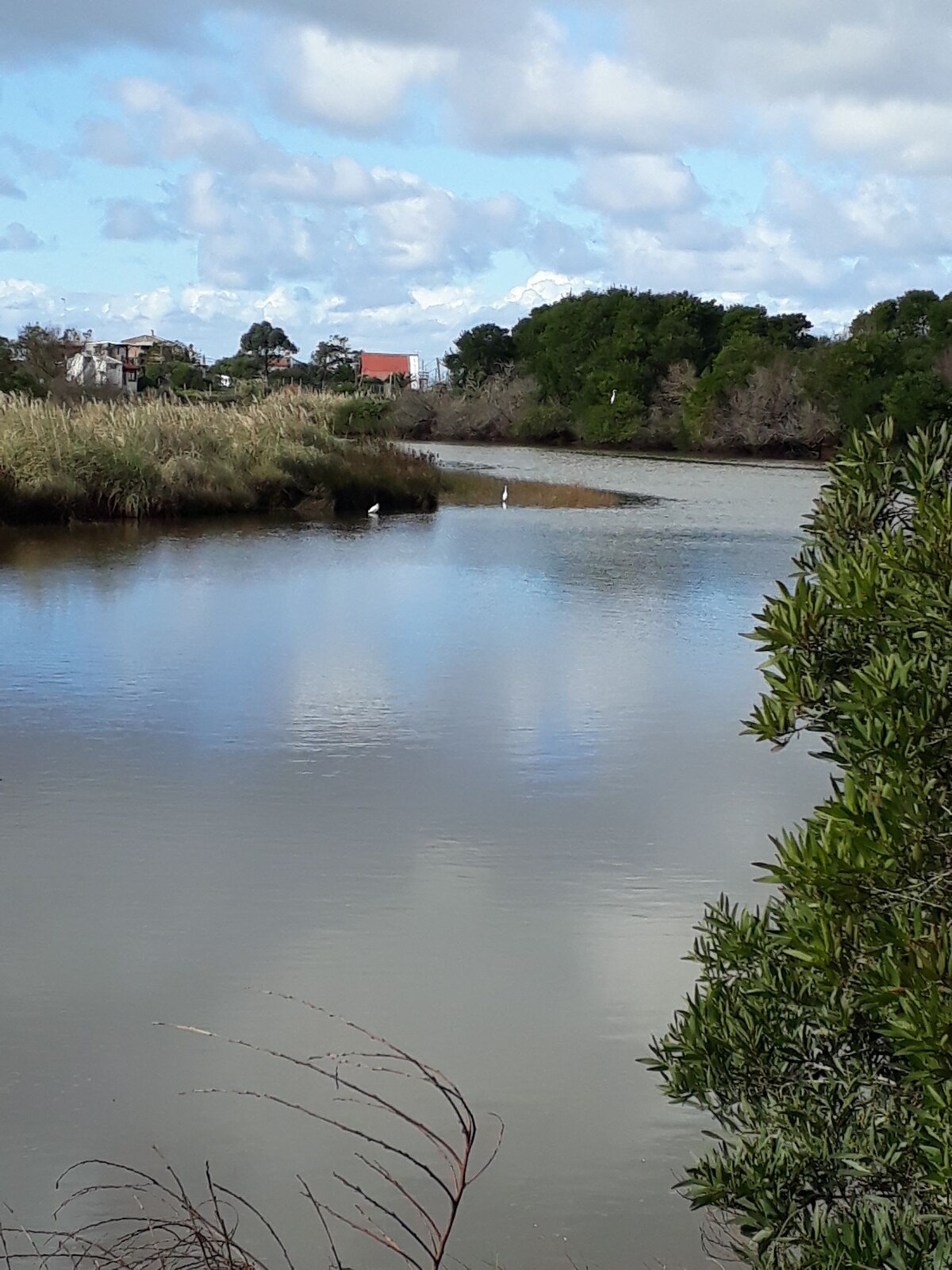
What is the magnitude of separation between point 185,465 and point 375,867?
11.6 m

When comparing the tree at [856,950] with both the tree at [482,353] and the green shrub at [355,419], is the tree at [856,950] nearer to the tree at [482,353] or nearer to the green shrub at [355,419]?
the green shrub at [355,419]

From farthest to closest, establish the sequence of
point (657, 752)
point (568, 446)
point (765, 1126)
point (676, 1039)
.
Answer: point (568, 446)
point (657, 752)
point (676, 1039)
point (765, 1126)

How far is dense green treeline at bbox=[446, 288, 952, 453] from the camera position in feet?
142

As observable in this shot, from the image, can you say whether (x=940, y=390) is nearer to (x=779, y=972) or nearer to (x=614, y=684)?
(x=614, y=684)

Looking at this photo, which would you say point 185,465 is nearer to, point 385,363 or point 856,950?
point 856,950

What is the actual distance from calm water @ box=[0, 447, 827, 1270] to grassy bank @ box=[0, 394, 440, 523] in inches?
178

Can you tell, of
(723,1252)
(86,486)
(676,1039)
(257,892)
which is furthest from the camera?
(86,486)

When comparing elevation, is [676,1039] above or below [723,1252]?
above

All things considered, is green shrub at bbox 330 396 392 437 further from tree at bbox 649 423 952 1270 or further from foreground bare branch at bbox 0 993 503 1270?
tree at bbox 649 423 952 1270

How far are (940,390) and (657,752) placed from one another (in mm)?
36935

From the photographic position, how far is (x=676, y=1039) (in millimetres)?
1903

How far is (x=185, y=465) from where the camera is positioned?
50.4ft

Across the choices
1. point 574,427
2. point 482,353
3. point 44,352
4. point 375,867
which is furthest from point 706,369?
point 375,867

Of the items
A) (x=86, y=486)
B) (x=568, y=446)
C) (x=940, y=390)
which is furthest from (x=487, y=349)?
(x=86, y=486)
